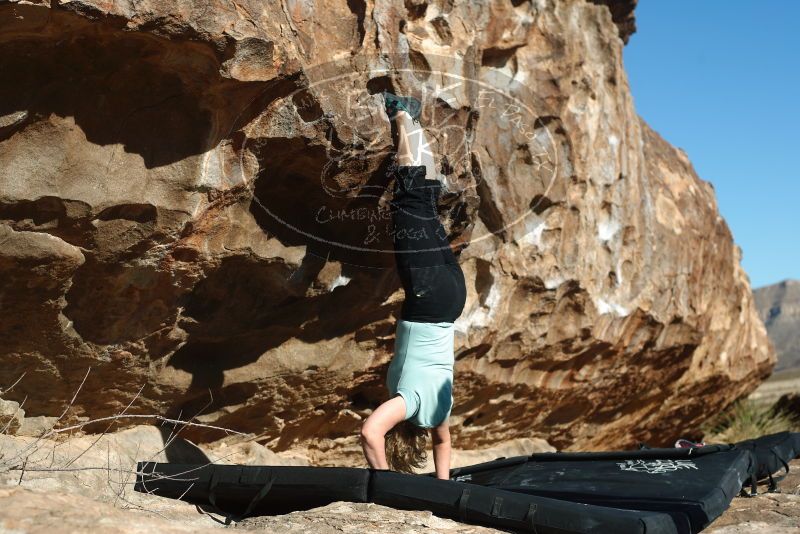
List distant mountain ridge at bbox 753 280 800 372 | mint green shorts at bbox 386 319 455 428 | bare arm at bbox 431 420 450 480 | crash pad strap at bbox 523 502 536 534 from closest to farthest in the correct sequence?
crash pad strap at bbox 523 502 536 534
mint green shorts at bbox 386 319 455 428
bare arm at bbox 431 420 450 480
distant mountain ridge at bbox 753 280 800 372

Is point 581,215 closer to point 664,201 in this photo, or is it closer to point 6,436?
point 664,201

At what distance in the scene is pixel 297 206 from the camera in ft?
13.3

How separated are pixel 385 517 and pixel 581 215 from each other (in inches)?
120

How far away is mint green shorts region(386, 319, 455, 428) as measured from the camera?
359cm

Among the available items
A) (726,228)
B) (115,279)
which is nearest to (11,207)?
(115,279)

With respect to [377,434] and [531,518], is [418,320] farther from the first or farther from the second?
[531,518]

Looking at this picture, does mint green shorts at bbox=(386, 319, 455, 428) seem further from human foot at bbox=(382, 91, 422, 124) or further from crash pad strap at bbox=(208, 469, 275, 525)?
human foot at bbox=(382, 91, 422, 124)

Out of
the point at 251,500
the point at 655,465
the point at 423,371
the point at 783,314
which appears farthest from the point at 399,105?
the point at 783,314

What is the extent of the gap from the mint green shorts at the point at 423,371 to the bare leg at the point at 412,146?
752 millimetres

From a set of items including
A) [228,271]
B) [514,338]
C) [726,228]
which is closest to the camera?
[228,271]

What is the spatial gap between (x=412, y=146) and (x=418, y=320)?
835 millimetres

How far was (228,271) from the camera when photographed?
3.96 m

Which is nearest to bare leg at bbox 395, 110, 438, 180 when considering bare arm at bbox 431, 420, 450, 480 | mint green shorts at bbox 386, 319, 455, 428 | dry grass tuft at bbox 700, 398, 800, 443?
mint green shorts at bbox 386, 319, 455, 428
